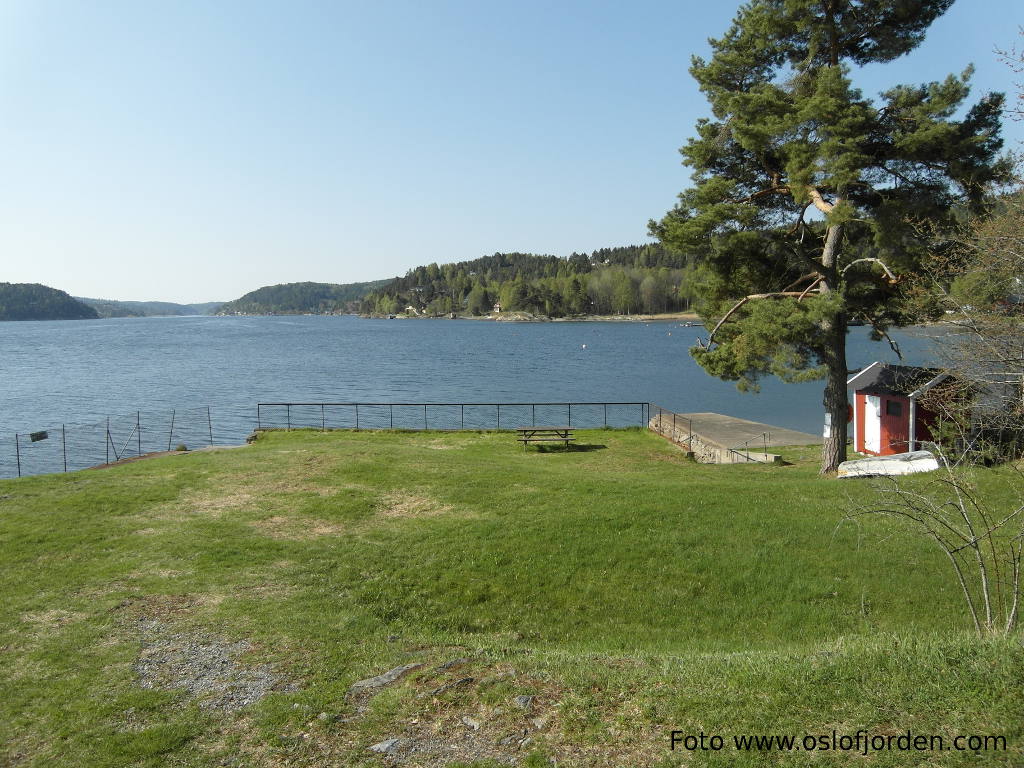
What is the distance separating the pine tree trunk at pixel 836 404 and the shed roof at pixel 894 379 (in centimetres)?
257

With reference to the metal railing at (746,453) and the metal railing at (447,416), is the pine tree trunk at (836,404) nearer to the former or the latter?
the metal railing at (746,453)

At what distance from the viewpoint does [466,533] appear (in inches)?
507

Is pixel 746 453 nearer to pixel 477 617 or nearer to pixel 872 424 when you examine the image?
pixel 872 424

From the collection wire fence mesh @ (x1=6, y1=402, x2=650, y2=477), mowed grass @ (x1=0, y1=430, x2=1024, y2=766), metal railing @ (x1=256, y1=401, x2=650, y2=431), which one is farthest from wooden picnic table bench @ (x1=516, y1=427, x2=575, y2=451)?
metal railing @ (x1=256, y1=401, x2=650, y2=431)

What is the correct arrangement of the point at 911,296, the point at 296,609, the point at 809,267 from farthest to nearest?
1. the point at 809,267
2. the point at 911,296
3. the point at 296,609

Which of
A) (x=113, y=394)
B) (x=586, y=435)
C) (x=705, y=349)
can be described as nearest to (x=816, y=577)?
(x=705, y=349)

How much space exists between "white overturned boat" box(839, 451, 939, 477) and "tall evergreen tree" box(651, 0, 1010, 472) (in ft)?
3.91

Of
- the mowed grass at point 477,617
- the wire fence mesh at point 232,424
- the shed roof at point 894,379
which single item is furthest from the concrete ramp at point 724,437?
the mowed grass at point 477,617

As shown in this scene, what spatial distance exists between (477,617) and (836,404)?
14.3m

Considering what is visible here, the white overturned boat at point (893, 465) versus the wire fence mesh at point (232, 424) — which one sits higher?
the white overturned boat at point (893, 465)

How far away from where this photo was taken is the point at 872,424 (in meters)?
24.6

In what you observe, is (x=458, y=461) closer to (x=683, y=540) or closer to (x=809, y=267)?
(x=683, y=540)

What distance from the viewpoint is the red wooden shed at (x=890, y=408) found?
2189 centimetres

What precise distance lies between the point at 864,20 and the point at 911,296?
7.68 metres
